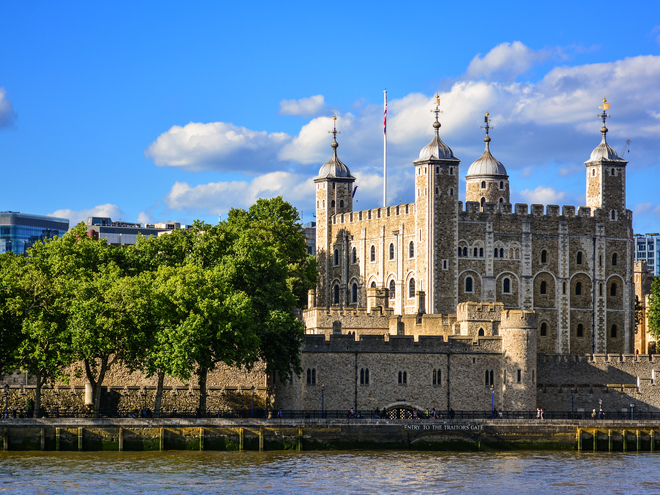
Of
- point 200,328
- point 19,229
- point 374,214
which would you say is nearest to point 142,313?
point 200,328

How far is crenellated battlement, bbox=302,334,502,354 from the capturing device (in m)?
63.6

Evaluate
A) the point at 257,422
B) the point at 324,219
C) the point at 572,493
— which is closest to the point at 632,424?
the point at 572,493

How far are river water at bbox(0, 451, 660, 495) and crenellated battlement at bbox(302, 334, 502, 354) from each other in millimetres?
7343

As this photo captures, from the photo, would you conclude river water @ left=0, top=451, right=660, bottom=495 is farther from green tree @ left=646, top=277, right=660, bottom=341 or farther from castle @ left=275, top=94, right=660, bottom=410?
green tree @ left=646, top=277, right=660, bottom=341

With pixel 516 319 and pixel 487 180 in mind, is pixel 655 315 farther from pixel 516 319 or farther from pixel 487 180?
pixel 516 319

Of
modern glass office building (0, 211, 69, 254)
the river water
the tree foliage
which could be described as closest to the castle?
the tree foliage

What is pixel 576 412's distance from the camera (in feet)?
215

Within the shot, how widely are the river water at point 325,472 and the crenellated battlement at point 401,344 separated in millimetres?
7343

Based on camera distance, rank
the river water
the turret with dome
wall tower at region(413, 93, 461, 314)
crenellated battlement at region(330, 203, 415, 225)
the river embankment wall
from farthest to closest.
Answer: the turret with dome → crenellated battlement at region(330, 203, 415, 225) → wall tower at region(413, 93, 461, 314) → the river embankment wall → the river water

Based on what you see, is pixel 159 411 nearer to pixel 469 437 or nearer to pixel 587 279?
pixel 469 437

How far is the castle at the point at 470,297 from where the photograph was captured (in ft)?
210

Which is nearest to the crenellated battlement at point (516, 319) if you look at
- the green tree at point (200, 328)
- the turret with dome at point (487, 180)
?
the green tree at point (200, 328)

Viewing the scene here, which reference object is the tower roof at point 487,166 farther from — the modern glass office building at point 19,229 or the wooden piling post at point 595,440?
the modern glass office building at point 19,229

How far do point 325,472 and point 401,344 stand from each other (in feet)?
45.8
